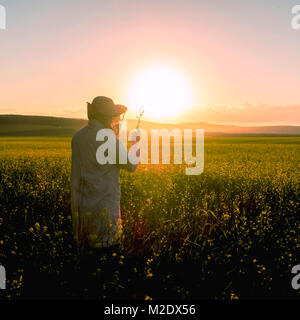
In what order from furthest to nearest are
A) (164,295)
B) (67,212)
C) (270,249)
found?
1. (67,212)
2. (270,249)
3. (164,295)

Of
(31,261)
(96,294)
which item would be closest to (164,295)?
(96,294)

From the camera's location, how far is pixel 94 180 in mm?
3020

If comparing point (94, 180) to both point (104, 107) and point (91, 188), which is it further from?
point (104, 107)

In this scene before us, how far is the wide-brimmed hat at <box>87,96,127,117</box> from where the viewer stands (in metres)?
2.93

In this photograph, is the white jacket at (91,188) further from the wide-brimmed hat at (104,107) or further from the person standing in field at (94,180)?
the wide-brimmed hat at (104,107)

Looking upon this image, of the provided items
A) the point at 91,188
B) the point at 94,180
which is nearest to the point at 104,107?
the point at 94,180

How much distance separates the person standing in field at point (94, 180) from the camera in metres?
2.97

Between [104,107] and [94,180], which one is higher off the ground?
[104,107]

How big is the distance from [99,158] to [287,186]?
15.2 feet

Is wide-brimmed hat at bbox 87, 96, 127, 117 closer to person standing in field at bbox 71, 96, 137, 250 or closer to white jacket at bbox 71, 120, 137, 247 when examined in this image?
person standing in field at bbox 71, 96, 137, 250

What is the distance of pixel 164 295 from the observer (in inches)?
103

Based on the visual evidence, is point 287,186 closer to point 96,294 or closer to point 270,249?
point 270,249

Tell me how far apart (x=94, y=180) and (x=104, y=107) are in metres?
0.88
